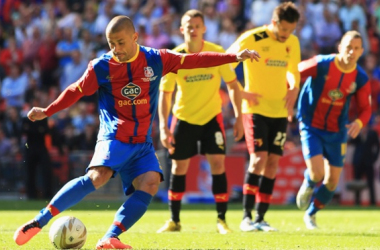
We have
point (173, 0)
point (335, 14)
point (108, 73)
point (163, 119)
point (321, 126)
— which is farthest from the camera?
point (173, 0)

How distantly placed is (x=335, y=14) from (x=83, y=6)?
24.7 feet

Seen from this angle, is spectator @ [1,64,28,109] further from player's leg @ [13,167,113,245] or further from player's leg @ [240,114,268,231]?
player's leg @ [13,167,113,245]

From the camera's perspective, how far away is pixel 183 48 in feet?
32.9

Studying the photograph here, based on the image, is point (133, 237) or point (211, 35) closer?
point (133, 237)

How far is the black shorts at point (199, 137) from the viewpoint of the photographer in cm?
1008

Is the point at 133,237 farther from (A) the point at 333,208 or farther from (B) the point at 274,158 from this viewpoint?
(A) the point at 333,208

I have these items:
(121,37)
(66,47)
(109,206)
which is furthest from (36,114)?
(66,47)

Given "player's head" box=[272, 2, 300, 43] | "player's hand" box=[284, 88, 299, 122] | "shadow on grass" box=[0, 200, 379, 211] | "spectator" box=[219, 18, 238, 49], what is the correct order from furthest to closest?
"spectator" box=[219, 18, 238, 49]
"shadow on grass" box=[0, 200, 379, 211]
"player's hand" box=[284, 88, 299, 122]
"player's head" box=[272, 2, 300, 43]

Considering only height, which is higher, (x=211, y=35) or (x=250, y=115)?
(x=211, y=35)

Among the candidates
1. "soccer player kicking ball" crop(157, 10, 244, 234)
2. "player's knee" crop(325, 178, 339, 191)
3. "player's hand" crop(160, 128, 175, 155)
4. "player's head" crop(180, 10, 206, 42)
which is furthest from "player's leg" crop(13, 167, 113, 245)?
"player's knee" crop(325, 178, 339, 191)

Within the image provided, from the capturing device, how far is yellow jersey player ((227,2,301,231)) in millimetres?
10211

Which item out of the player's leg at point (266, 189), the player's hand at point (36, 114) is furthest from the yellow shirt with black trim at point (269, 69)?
the player's hand at point (36, 114)

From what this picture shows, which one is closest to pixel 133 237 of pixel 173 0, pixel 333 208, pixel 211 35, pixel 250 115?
pixel 250 115

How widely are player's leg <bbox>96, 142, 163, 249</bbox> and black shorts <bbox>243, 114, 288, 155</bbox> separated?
8.95 feet
